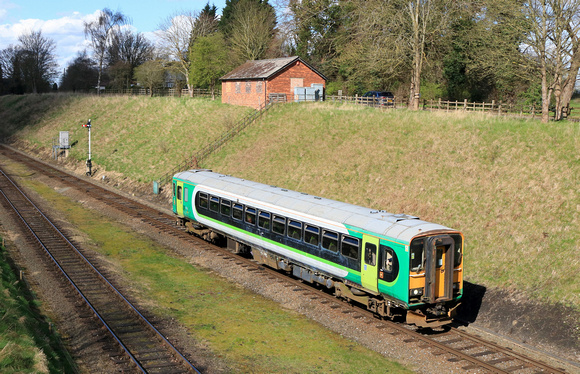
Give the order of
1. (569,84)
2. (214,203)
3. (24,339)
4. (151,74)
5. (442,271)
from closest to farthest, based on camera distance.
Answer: (24,339)
(442,271)
(214,203)
(569,84)
(151,74)

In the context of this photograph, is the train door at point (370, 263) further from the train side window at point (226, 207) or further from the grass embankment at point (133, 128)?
the grass embankment at point (133, 128)

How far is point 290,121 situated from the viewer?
4162 centimetres

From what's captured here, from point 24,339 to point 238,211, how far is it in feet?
36.0

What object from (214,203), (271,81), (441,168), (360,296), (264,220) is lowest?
(360,296)

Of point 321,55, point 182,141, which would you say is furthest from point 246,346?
point 321,55

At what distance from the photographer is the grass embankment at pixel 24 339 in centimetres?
1173

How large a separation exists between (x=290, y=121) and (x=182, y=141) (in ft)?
37.7

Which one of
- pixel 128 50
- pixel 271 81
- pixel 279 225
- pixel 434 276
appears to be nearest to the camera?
pixel 434 276

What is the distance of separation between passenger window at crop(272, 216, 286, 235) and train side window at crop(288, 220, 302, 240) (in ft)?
1.25

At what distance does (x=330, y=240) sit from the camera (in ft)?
58.3

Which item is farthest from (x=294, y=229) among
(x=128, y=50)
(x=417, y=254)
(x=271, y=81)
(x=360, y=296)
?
(x=128, y=50)

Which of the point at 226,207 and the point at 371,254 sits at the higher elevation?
the point at 226,207

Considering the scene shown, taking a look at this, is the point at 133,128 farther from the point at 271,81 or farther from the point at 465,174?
the point at 465,174

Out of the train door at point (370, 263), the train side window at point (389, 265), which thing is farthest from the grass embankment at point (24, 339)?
the train side window at point (389, 265)
